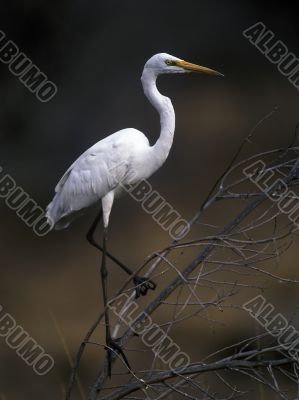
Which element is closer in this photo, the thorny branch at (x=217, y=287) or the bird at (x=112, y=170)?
the thorny branch at (x=217, y=287)

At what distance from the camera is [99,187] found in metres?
2.33

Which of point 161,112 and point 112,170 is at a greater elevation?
point 161,112

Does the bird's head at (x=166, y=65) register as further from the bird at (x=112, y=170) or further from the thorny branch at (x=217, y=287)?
the thorny branch at (x=217, y=287)

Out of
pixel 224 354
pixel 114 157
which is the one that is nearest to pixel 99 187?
pixel 114 157

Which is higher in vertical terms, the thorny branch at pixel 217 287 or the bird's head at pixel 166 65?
the bird's head at pixel 166 65

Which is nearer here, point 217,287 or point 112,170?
point 217,287

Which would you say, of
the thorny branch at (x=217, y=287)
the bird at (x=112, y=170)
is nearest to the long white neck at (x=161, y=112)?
the bird at (x=112, y=170)

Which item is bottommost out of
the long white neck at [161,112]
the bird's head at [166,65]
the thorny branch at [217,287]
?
the thorny branch at [217,287]

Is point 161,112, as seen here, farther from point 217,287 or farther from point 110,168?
point 217,287

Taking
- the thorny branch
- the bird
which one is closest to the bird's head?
the bird

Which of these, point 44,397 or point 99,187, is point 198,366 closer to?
point 99,187

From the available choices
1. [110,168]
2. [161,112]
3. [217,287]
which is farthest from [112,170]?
[217,287]

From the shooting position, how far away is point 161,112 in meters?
2.19

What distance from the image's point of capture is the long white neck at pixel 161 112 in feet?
7.15
